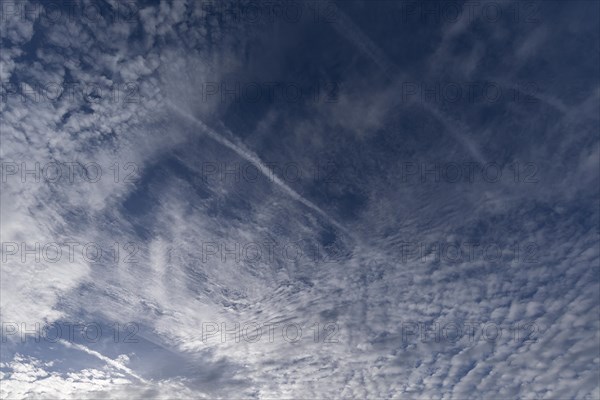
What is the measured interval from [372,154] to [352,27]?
13.5 ft

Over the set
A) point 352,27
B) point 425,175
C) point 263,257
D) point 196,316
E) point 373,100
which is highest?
point 352,27

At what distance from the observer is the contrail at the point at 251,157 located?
11.9 meters

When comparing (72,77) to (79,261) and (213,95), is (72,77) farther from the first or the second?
(79,261)

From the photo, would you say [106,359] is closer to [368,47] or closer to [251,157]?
[251,157]

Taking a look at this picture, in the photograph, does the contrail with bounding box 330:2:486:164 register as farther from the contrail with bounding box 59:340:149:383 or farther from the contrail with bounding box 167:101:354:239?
the contrail with bounding box 59:340:149:383

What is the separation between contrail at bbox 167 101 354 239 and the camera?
1191 centimetres

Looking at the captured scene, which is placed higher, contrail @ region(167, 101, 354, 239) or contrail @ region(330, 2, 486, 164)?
contrail @ region(330, 2, 486, 164)

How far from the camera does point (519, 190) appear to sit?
12.7 m

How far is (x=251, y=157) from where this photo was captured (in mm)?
12633

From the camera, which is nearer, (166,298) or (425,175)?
(425,175)

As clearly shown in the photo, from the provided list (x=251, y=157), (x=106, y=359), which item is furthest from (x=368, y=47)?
(x=106, y=359)

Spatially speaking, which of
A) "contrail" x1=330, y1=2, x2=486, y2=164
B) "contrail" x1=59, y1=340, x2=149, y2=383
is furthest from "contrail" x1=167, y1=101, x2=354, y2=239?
"contrail" x1=59, y1=340, x2=149, y2=383

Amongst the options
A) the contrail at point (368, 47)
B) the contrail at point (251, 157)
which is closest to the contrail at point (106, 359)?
the contrail at point (251, 157)

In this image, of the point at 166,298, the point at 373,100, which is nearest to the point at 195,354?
the point at 166,298
